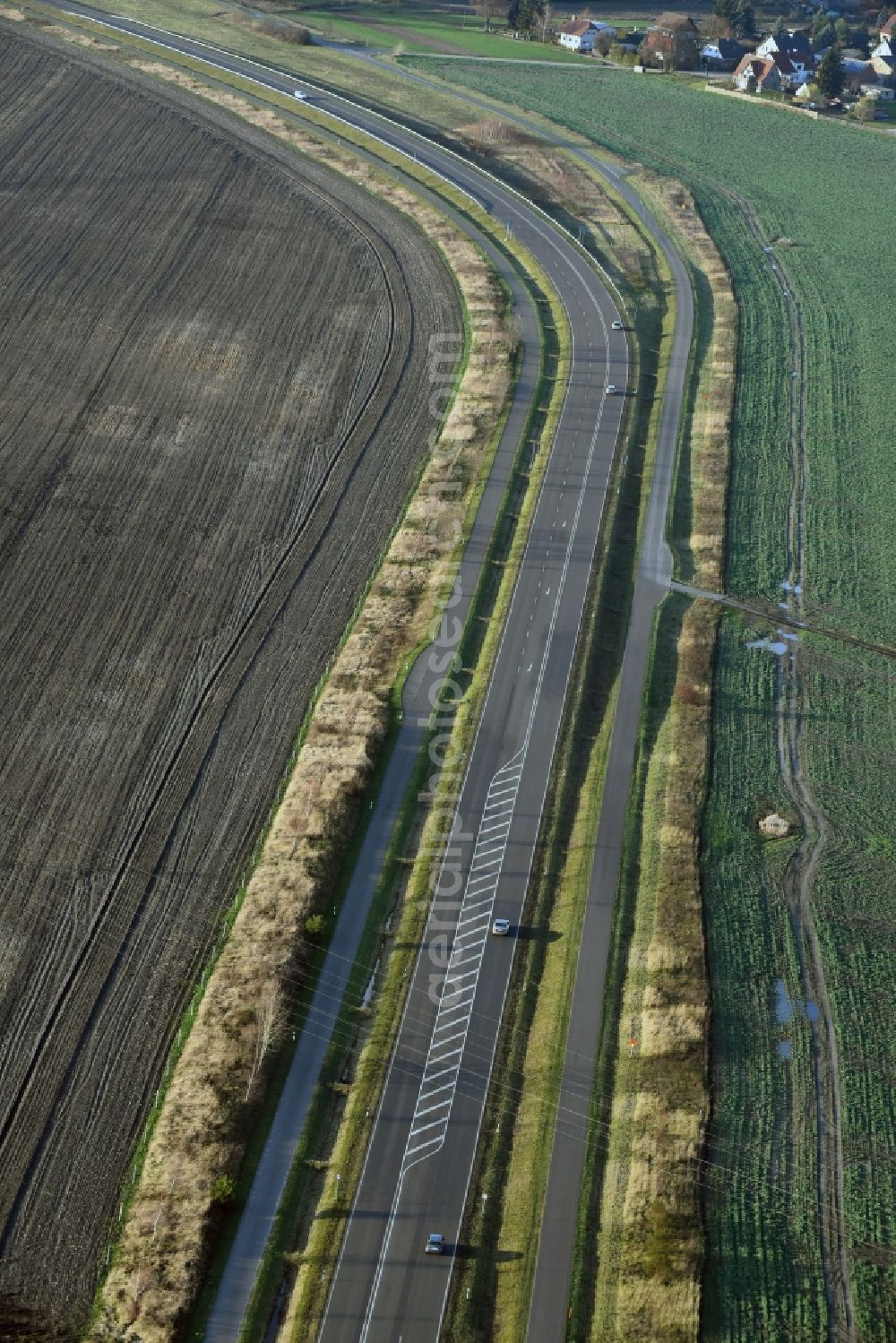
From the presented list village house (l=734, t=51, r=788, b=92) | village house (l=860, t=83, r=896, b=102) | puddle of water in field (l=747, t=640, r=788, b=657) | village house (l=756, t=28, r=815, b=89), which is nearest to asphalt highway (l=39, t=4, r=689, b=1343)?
puddle of water in field (l=747, t=640, r=788, b=657)

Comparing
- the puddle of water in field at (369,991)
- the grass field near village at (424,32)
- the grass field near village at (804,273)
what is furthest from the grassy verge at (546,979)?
the grass field near village at (424,32)

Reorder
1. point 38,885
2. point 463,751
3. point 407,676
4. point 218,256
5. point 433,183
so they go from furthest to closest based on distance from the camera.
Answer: point 433,183, point 218,256, point 407,676, point 463,751, point 38,885

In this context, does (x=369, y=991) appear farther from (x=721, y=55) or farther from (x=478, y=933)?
(x=721, y=55)

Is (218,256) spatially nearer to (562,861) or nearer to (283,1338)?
(562,861)

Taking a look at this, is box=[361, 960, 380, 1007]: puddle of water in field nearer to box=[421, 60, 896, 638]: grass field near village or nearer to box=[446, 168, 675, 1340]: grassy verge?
box=[446, 168, 675, 1340]: grassy verge

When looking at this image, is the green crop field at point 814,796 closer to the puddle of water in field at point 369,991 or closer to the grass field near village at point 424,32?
the puddle of water in field at point 369,991

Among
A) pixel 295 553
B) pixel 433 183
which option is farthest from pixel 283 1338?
pixel 433 183
